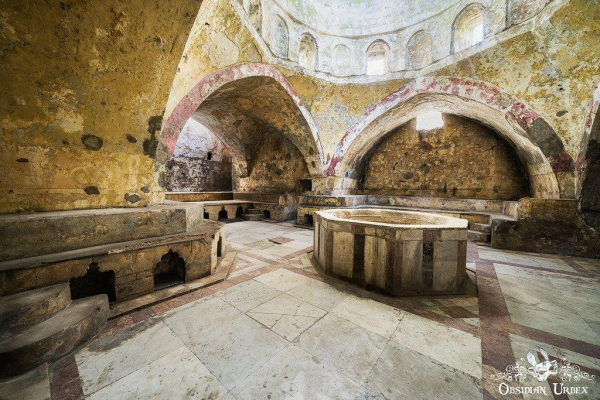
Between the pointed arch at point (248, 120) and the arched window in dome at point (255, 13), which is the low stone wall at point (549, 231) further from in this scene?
the arched window in dome at point (255, 13)

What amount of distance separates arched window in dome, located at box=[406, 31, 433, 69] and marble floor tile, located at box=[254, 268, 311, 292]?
7588 mm

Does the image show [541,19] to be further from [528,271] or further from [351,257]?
[351,257]

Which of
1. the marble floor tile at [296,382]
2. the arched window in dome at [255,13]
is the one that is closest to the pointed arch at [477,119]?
the arched window in dome at [255,13]

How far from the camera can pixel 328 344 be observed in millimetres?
2002

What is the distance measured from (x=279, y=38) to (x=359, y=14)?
10.9 ft

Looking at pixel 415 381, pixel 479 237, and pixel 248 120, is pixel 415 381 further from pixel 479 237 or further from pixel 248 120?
pixel 248 120

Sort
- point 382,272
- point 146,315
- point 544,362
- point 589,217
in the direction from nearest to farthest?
1. point 544,362
2. point 146,315
3. point 382,272
4. point 589,217

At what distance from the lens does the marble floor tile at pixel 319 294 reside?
2.71 meters

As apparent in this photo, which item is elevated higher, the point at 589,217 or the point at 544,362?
the point at 589,217

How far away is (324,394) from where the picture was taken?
1.52m

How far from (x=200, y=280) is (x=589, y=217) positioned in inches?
306

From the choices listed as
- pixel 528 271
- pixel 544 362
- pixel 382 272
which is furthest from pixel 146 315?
pixel 528 271

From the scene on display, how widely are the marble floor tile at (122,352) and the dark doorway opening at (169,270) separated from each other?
0.90 metres

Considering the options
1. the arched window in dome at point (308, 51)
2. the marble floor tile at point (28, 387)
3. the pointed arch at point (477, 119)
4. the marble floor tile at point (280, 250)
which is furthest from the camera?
the arched window in dome at point (308, 51)
